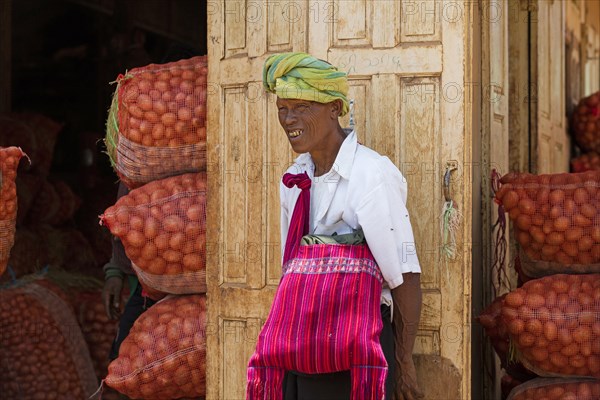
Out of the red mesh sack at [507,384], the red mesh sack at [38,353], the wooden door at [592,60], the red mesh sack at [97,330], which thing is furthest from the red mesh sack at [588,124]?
the red mesh sack at [38,353]

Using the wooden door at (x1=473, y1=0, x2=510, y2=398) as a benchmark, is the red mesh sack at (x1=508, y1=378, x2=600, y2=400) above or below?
below

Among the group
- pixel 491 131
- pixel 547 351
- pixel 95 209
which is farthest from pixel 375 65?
pixel 95 209

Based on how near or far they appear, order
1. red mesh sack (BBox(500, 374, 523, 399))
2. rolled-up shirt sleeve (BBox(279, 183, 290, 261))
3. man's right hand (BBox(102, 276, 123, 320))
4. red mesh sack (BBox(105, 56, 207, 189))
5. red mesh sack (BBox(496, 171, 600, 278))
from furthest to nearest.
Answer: man's right hand (BBox(102, 276, 123, 320)) → red mesh sack (BBox(500, 374, 523, 399)) → red mesh sack (BBox(105, 56, 207, 189)) → red mesh sack (BBox(496, 171, 600, 278)) → rolled-up shirt sleeve (BBox(279, 183, 290, 261))

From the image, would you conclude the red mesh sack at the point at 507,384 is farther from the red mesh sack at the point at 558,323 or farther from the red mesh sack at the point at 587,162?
the red mesh sack at the point at 587,162

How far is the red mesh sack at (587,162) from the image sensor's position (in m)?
6.32

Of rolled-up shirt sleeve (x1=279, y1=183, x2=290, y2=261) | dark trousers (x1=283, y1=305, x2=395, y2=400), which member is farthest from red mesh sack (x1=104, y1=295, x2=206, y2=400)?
dark trousers (x1=283, y1=305, x2=395, y2=400)

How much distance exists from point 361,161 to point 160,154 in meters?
1.27

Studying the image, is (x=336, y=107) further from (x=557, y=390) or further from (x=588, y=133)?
(x=588, y=133)

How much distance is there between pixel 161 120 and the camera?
163 inches

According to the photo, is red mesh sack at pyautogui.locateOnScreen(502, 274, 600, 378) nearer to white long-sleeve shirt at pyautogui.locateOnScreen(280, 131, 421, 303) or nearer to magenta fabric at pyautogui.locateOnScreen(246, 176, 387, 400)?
white long-sleeve shirt at pyautogui.locateOnScreen(280, 131, 421, 303)

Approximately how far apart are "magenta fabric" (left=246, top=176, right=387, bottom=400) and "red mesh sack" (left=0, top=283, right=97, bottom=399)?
233cm

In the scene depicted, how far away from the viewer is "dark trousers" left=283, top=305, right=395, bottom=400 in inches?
123

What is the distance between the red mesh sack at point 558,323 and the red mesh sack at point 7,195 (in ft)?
6.98

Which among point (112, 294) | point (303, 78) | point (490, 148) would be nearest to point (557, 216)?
point (490, 148)
